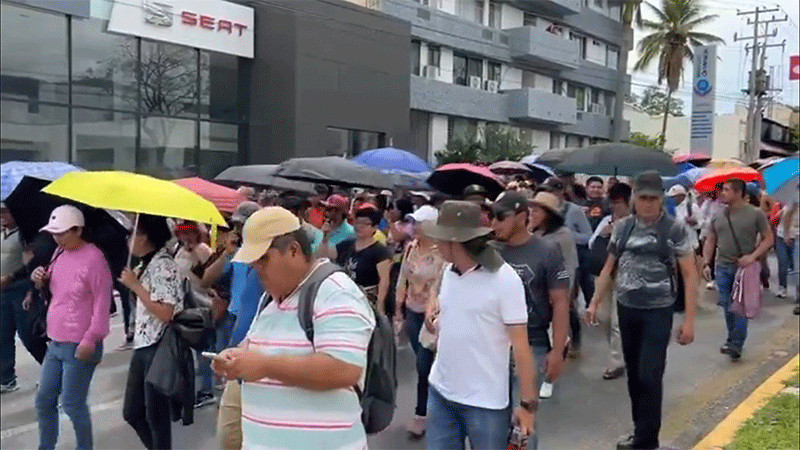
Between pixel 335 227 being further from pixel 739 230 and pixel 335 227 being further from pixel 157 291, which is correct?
pixel 739 230

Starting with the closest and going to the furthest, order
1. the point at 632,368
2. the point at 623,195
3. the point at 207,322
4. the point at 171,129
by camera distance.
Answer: the point at 171,129 < the point at 207,322 < the point at 632,368 < the point at 623,195

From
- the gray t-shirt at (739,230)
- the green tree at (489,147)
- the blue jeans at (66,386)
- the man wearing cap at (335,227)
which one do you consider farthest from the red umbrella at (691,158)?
the blue jeans at (66,386)

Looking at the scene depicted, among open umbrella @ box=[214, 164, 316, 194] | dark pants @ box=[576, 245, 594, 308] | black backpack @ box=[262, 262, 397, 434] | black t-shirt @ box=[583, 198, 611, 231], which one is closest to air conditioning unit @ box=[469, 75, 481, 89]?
black t-shirt @ box=[583, 198, 611, 231]

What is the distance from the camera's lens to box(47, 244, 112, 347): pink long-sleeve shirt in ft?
13.2

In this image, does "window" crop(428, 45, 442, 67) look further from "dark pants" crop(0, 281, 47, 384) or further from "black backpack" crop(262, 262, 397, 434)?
"black backpack" crop(262, 262, 397, 434)

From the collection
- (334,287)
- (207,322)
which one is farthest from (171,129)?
(334,287)

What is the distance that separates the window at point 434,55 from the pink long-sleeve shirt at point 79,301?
5380 millimetres

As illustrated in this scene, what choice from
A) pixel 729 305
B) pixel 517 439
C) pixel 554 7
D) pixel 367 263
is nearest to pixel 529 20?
pixel 554 7

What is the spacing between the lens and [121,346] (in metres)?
7.15

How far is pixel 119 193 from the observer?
3631 mm

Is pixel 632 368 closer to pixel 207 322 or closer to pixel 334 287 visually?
pixel 207 322

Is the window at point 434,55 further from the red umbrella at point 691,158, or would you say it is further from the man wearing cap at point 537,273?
the man wearing cap at point 537,273

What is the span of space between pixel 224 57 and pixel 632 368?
3034 mm

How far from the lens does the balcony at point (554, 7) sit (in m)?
5.37
